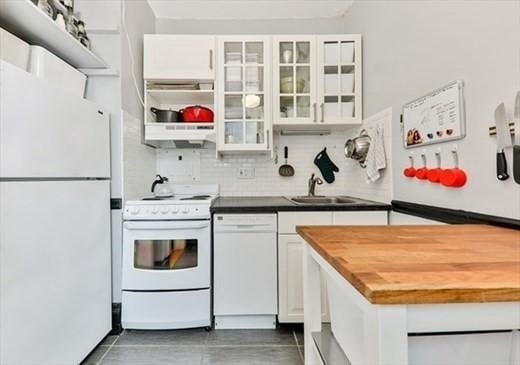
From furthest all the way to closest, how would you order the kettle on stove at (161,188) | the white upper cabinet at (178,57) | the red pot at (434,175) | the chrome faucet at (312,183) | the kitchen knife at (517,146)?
the chrome faucet at (312,183) < the kettle on stove at (161,188) < the white upper cabinet at (178,57) < the red pot at (434,175) < the kitchen knife at (517,146)

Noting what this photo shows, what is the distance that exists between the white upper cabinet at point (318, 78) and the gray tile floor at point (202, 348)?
1596 mm

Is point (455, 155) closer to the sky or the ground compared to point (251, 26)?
closer to the ground

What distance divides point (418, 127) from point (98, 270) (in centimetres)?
200

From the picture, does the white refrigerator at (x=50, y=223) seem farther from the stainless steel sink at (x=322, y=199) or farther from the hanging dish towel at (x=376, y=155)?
the hanging dish towel at (x=376, y=155)

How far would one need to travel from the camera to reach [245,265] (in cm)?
217

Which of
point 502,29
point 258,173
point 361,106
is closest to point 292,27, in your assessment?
point 361,106

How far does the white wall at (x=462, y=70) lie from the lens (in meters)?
1.19

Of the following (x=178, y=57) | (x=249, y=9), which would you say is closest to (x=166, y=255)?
(x=178, y=57)

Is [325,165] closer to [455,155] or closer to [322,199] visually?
[322,199]

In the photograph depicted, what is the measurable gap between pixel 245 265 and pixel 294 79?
1.51 m

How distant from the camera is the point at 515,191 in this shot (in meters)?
1.15

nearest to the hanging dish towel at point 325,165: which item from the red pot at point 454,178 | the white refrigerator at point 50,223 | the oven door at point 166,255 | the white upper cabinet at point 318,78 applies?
the white upper cabinet at point 318,78

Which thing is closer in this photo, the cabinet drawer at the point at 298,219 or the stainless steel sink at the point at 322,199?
the cabinet drawer at the point at 298,219

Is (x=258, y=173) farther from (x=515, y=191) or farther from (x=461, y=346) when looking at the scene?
(x=461, y=346)
